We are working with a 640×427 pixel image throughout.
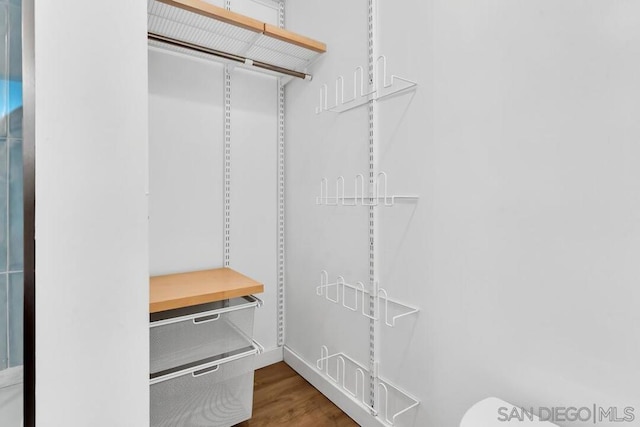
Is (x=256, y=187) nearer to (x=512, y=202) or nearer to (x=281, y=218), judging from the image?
(x=281, y=218)

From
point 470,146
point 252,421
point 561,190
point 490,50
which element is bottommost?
point 252,421

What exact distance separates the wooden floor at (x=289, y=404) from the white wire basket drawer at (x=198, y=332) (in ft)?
1.52

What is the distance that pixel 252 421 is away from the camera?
5.25 ft

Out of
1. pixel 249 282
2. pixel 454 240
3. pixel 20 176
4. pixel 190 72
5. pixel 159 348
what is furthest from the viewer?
pixel 190 72

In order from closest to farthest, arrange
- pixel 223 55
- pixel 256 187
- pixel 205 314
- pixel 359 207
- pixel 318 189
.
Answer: pixel 205 314, pixel 359 207, pixel 223 55, pixel 318 189, pixel 256 187

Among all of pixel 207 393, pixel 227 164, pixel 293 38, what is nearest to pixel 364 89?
pixel 293 38

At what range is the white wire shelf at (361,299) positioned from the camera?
136 cm

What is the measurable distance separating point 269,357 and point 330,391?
21.9 inches

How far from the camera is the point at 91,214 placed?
0.87 m

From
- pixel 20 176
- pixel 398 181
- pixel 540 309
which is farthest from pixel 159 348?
pixel 540 309

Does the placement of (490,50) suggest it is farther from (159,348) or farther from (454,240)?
(159,348)

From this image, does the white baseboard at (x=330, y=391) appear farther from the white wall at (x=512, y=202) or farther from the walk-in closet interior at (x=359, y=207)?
the white wall at (x=512, y=202)

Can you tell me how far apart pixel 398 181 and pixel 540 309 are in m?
0.68

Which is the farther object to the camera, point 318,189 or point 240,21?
point 318,189
